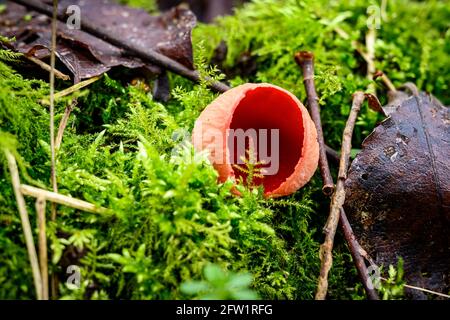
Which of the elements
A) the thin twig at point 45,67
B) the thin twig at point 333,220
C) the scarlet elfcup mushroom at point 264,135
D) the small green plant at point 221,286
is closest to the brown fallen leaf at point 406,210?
the thin twig at point 333,220

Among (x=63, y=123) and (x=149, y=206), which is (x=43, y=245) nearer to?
(x=149, y=206)

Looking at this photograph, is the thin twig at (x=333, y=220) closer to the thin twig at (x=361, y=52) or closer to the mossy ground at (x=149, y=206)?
the mossy ground at (x=149, y=206)

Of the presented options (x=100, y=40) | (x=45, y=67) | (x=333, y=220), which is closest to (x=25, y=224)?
(x=45, y=67)

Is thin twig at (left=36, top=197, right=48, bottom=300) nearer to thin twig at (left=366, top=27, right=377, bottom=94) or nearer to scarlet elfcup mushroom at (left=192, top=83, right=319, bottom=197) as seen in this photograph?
scarlet elfcup mushroom at (left=192, top=83, right=319, bottom=197)

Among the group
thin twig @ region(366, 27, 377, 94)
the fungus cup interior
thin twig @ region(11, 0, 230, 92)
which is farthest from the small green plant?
thin twig @ region(366, 27, 377, 94)

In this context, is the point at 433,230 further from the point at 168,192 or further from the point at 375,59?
the point at 375,59
